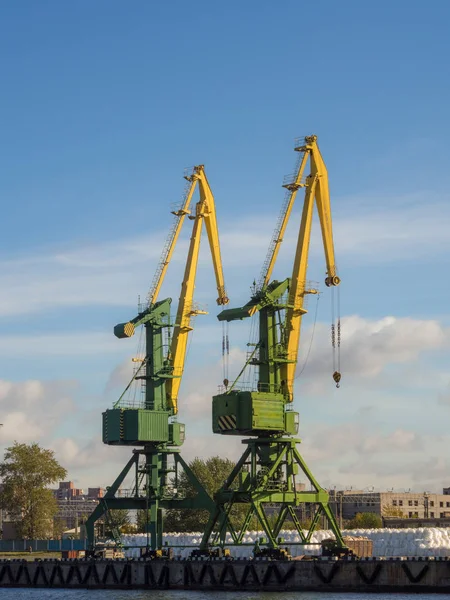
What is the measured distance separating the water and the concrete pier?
53.9 inches

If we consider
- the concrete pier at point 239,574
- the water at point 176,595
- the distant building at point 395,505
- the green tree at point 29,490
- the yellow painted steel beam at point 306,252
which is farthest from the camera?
the distant building at point 395,505

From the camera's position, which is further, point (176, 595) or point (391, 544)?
point (391, 544)

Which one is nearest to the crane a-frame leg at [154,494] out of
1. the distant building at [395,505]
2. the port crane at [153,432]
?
the port crane at [153,432]

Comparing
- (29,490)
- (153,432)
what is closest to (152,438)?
(153,432)

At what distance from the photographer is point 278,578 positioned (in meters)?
63.6

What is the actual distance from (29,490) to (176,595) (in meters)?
66.9

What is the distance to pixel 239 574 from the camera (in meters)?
65.4

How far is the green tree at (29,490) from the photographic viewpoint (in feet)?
412

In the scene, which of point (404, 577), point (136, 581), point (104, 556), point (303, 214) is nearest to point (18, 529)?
point (104, 556)

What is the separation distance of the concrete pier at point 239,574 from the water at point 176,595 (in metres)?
1.37

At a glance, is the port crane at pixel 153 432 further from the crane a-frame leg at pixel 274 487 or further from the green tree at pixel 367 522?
the green tree at pixel 367 522

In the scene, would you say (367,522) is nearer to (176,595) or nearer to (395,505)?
(395,505)

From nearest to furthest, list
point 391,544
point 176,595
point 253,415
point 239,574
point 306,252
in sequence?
point 176,595 < point 239,574 < point 253,415 < point 306,252 < point 391,544

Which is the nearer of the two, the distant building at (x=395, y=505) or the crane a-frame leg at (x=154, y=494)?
the crane a-frame leg at (x=154, y=494)
